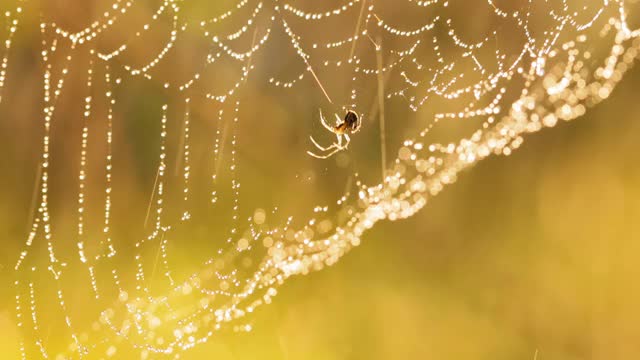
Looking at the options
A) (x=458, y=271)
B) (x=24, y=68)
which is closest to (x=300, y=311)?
(x=458, y=271)

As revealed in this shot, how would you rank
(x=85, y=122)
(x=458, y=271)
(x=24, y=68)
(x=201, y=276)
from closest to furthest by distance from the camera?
(x=24, y=68) < (x=85, y=122) < (x=201, y=276) < (x=458, y=271)

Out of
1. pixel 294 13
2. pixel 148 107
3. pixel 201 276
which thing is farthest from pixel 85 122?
pixel 294 13

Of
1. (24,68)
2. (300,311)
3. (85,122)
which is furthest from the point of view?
(300,311)

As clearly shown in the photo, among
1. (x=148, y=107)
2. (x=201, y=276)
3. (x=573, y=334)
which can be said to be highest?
(x=148, y=107)

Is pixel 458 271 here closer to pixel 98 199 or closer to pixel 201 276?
pixel 201 276

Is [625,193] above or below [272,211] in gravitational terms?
below

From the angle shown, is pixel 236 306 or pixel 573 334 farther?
pixel 573 334
